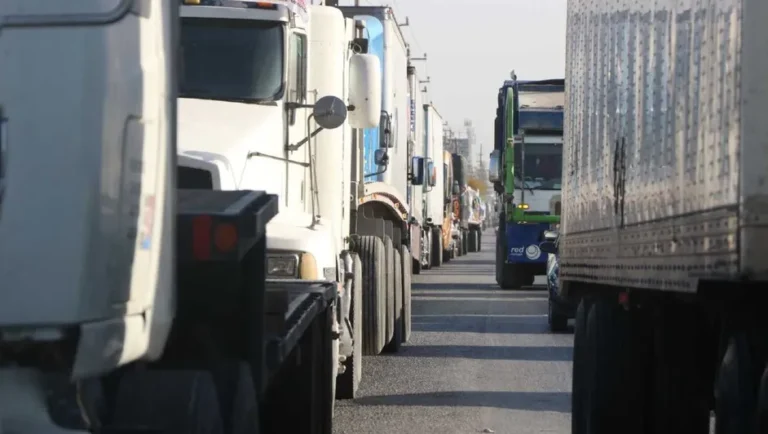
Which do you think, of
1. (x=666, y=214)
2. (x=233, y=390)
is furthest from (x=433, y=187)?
(x=233, y=390)

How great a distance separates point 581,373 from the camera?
9.27 meters

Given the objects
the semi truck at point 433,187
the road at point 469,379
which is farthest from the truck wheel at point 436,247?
the road at point 469,379

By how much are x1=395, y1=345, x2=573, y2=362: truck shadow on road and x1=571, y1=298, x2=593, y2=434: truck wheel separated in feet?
20.0

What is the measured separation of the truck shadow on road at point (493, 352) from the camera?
52.6ft

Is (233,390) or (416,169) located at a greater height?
(416,169)

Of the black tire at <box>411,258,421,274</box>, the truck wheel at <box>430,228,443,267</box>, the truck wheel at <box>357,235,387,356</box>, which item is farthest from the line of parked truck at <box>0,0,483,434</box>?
the truck wheel at <box>430,228,443,267</box>

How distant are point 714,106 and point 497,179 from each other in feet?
75.2

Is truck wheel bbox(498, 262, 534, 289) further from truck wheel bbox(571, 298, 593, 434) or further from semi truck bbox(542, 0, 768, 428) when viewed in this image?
truck wheel bbox(571, 298, 593, 434)

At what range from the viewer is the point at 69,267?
3.52 meters

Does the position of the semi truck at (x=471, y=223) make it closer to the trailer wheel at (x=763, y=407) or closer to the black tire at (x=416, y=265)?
the black tire at (x=416, y=265)

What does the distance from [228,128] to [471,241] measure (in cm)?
6089

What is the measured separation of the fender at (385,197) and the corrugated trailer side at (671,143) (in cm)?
577

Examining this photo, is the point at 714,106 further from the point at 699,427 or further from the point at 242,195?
the point at 699,427

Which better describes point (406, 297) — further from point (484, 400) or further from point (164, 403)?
point (164, 403)
